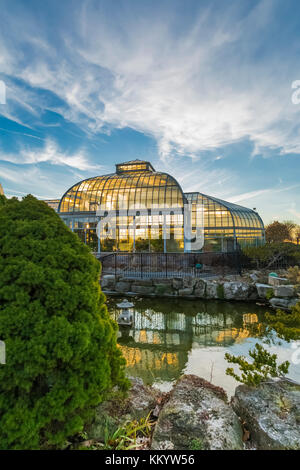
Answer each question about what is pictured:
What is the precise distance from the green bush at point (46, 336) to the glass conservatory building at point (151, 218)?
1497 cm

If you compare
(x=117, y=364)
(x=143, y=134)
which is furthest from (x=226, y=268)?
(x=143, y=134)

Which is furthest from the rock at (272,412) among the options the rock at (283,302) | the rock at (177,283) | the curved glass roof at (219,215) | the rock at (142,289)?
the curved glass roof at (219,215)

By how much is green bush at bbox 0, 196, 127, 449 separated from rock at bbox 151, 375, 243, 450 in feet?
2.94

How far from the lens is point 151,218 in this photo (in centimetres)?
1747

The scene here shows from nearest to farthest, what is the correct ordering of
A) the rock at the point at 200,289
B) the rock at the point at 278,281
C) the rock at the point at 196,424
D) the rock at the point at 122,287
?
the rock at the point at 196,424, the rock at the point at 278,281, the rock at the point at 200,289, the rock at the point at 122,287

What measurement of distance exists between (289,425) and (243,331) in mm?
4663

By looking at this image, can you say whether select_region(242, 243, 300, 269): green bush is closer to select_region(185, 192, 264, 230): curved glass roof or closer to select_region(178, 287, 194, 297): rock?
select_region(185, 192, 264, 230): curved glass roof

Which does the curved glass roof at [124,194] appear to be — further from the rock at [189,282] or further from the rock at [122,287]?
the rock at [122,287]

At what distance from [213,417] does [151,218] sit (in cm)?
1555

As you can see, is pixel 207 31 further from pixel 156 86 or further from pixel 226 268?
pixel 226 268

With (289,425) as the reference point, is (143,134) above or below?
above

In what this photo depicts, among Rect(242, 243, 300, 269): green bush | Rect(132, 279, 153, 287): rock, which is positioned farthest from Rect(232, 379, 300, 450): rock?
Rect(242, 243, 300, 269): green bush

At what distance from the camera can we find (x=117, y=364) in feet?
7.78

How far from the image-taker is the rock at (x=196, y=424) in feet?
6.76
